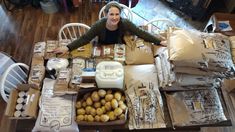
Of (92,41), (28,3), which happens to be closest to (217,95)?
(92,41)

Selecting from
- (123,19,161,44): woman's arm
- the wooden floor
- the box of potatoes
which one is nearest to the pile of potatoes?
the box of potatoes

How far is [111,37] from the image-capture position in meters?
1.98

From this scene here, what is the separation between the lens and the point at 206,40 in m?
1.50

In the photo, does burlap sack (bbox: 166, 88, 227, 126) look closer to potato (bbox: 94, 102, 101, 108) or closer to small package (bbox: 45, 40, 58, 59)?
potato (bbox: 94, 102, 101, 108)

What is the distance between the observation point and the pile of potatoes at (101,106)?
1.46 m

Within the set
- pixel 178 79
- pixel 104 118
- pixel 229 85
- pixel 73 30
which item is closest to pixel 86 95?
pixel 104 118

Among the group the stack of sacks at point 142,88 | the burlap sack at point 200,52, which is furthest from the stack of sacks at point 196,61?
the stack of sacks at point 142,88

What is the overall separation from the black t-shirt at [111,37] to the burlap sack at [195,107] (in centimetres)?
64

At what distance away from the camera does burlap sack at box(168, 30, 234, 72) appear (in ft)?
4.70

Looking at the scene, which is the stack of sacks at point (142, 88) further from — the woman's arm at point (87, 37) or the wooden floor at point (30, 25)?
the wooden floor at point (30, 25)

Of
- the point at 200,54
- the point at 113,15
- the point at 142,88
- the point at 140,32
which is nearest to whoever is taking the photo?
the point at 200,54

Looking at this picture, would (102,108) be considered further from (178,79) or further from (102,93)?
(178,79)

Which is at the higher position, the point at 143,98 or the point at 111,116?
the point at 143,98

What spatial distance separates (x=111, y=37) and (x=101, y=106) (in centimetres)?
68
